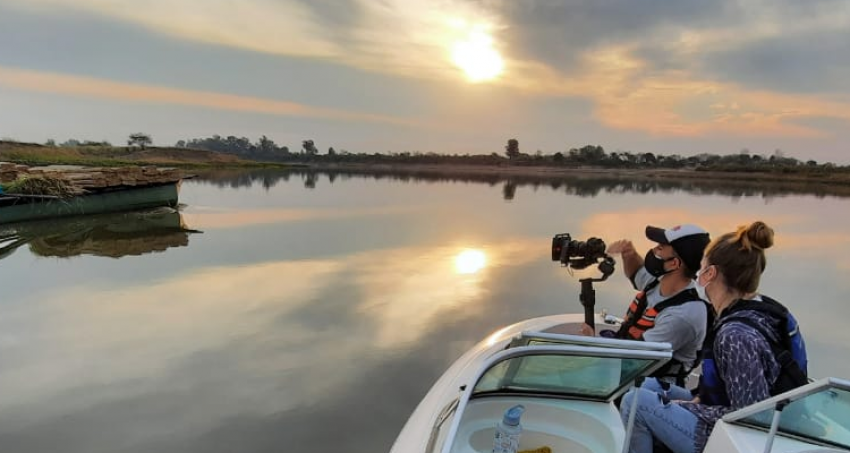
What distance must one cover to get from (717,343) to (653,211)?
813 inches

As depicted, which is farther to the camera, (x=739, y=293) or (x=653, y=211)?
(x=653, y=211)

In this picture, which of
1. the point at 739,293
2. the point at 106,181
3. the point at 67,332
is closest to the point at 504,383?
the point at 739,293

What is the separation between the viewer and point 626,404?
Answer: 6.71 ft

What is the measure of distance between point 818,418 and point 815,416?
0.04ft

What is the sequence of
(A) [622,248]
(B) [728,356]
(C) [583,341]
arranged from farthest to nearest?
(A) [622,248] → (C) [583,341] → (B) [728,356]

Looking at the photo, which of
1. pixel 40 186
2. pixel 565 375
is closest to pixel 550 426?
pixel 565 375

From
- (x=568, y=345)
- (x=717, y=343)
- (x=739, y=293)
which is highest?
(x=739, y=293)

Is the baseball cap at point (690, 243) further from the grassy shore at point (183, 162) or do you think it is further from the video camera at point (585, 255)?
the grassy shore at point (183, 162)

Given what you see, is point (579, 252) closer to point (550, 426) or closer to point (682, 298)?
point (682, 298)

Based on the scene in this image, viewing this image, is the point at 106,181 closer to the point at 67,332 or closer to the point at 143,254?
the point at 143,254

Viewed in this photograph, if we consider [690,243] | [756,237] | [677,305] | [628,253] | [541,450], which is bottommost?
[541,450]

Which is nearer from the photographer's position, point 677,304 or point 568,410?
point 568,410

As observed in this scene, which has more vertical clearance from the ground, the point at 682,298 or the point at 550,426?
the point at 682,298

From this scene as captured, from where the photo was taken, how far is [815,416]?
160cm
